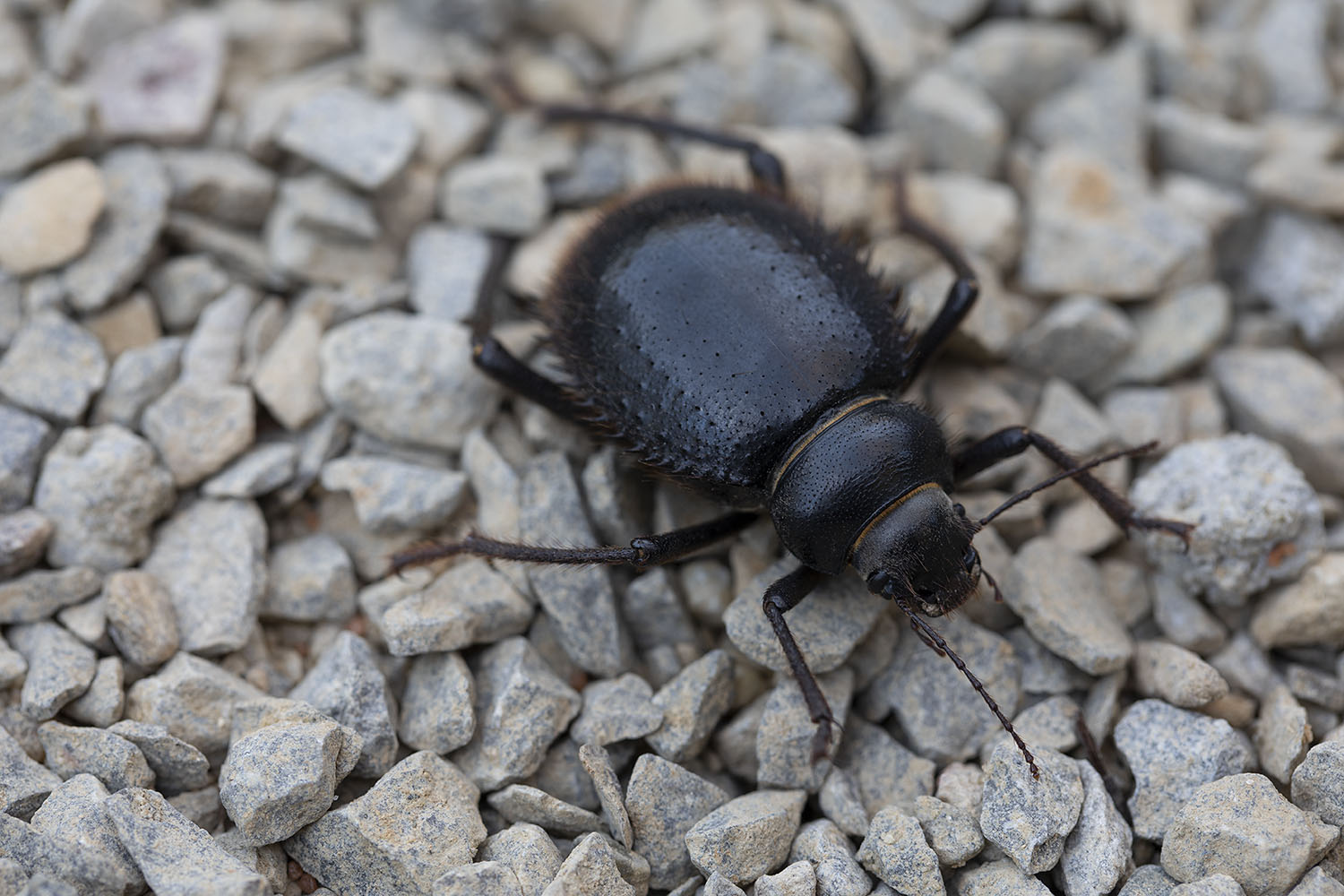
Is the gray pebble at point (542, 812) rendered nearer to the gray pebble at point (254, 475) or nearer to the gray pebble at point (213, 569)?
the gray pebble at point (213, 569)

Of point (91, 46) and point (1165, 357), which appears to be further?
point (91, 46)

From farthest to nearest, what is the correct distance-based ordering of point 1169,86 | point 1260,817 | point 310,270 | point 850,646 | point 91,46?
1. point 1169,86
2. point 91,46
3. point 310,270
4. point 850,646
5. point 1260,817

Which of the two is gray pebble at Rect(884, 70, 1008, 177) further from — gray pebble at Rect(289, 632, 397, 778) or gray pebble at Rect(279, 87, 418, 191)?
gray pebble at Rect(289, 632, 397, 778)

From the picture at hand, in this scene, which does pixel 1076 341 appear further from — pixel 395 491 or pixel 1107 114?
pixel 395 491

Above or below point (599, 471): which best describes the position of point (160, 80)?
above

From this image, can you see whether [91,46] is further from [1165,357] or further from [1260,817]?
[1260,817]

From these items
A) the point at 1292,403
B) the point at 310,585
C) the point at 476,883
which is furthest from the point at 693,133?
the point at 476,883

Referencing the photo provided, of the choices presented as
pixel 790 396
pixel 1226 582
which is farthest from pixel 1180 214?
pixel 790 396

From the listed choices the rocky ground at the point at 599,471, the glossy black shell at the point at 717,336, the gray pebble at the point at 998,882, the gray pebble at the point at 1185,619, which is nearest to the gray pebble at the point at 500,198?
the rocky ground at the point at 599,471
